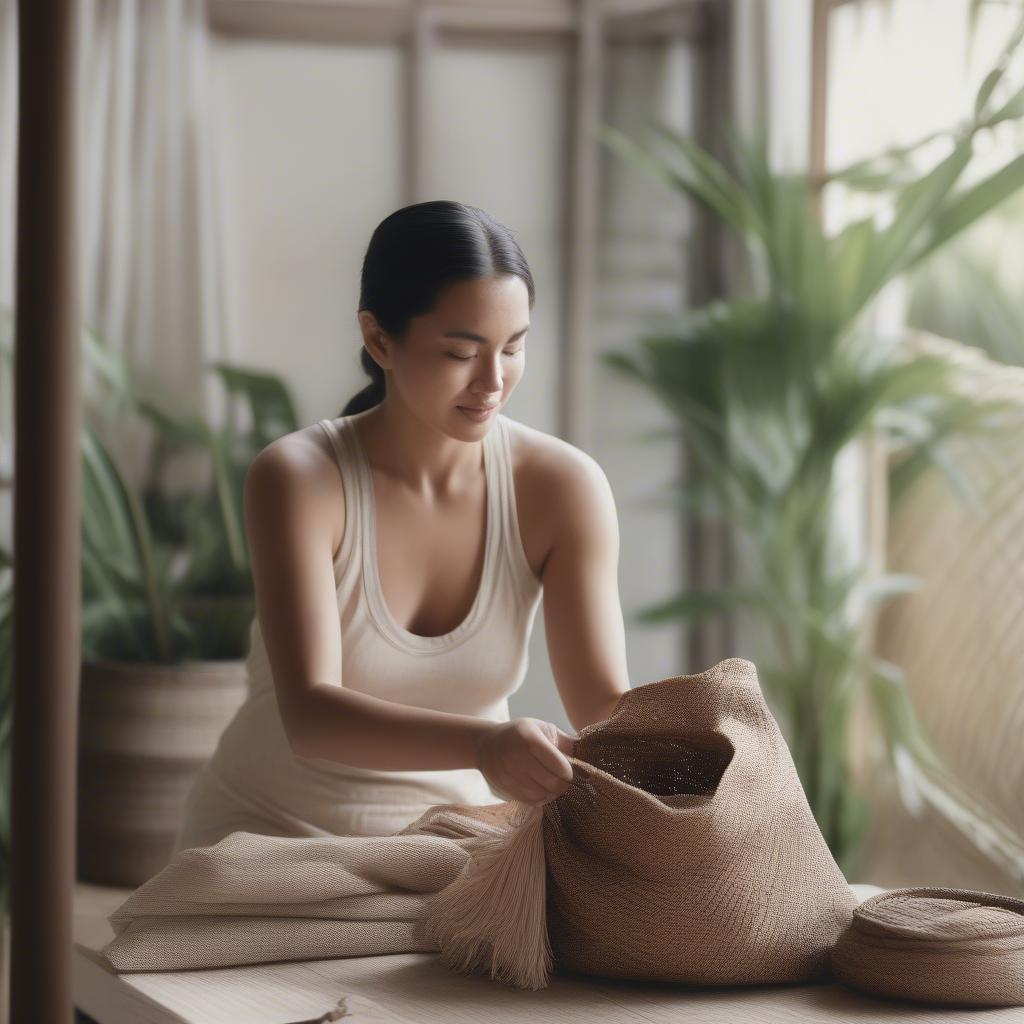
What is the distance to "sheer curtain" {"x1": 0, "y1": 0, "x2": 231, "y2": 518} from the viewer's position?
282 centimetres

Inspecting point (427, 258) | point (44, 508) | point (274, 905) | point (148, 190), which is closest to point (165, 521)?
point (148, 190)

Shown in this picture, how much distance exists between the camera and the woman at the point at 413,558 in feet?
3.96

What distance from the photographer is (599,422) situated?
3162 mm

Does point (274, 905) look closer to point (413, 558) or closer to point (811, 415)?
point (413, 558)

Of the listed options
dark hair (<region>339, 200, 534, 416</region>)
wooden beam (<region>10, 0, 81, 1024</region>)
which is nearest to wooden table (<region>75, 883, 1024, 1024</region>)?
dark hair (<region>339, 200, 534, 416</region>)

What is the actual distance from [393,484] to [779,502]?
140cm

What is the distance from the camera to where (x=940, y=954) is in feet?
2.87

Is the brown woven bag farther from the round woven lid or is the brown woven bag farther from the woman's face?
the woman's face

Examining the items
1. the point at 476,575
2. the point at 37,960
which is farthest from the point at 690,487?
the point at 37,960

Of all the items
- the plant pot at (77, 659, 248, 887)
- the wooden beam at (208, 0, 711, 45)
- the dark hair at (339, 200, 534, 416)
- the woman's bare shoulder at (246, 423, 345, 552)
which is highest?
the wooden beam at (208, 0, 711, 45)

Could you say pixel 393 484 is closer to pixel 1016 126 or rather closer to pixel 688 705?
pixel 688 705

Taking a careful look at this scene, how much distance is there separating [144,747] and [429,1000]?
1.73m

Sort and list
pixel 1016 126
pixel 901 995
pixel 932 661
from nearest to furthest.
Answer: pixel 901 995, pixel 1016 126, pixel 932 661

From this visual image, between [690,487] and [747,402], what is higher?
[747,402]
